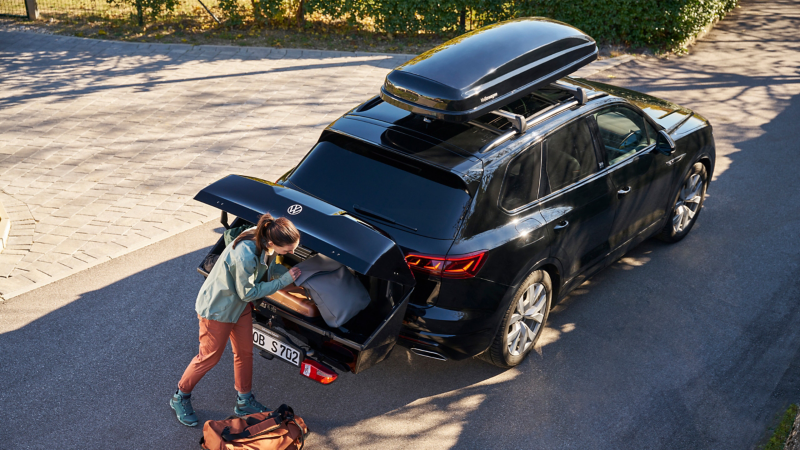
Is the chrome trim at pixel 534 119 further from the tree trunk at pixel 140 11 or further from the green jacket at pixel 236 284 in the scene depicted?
the tree trunk at pixel 140 11

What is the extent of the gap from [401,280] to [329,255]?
1.62ft

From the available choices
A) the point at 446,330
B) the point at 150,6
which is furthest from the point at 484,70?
the point at 150,6

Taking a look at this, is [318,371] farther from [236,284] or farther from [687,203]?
[687,203]

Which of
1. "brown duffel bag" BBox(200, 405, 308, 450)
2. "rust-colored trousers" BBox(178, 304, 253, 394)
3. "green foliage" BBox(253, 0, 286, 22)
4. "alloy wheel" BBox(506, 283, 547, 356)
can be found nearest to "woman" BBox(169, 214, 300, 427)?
"rust-colored trousers" BBox(178, 304, 253, 394)

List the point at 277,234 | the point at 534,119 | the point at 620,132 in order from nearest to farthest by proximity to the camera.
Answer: the point at 277,234, the point at 534,119, the point at 620,132

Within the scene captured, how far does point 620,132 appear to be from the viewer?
6031 millimetres

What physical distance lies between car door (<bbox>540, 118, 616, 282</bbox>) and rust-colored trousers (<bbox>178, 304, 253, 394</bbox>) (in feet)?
7.58

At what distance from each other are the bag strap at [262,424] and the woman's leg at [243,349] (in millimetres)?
310

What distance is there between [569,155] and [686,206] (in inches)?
97.5

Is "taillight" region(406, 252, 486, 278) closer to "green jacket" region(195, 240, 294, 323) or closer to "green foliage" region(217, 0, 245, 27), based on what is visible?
"green jacket" region(195, 240, 294, 323)

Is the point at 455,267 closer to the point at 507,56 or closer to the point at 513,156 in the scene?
the point at 513,156

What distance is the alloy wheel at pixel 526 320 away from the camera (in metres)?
5.11

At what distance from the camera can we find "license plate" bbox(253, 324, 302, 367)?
4406mm

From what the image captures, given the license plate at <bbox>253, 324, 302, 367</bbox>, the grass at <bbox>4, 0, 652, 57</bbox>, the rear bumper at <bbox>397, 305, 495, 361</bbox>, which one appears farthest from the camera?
the grass at <bbox>4, 0, 652, 57</bbox>
